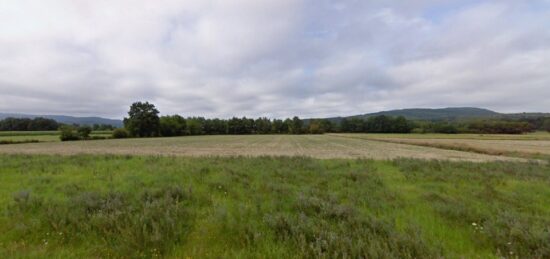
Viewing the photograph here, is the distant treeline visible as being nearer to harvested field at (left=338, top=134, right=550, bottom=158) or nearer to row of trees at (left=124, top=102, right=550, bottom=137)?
row of trees at (left=124, top=102, right=550, bottom=137)

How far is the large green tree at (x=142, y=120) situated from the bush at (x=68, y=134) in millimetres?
17410

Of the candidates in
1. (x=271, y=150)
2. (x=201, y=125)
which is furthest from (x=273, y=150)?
(x=201, y=125)

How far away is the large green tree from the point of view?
340 ft

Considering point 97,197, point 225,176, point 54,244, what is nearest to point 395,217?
point 225,176

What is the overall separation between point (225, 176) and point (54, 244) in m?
5.20

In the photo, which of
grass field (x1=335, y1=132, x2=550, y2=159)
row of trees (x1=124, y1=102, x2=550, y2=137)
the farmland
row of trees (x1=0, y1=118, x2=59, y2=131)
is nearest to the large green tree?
row of trees (x1=124, y1=102, x2=550, y2=137)

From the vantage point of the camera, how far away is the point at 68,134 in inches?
3455

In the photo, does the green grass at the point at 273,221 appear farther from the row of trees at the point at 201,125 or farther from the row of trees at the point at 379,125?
the row of trees at the point at 379,125

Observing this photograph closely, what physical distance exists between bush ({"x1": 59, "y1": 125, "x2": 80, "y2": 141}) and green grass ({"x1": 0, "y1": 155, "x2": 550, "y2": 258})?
99.2 metres

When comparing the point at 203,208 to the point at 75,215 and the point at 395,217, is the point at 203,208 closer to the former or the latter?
the point at 75,215

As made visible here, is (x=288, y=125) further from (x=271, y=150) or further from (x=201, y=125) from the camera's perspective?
(x=271, y=150)

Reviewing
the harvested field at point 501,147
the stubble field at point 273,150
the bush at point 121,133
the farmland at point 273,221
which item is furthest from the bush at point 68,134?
the harvested field at point 501,147

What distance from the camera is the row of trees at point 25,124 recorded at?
134 m

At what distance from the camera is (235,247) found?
14.3 feet
